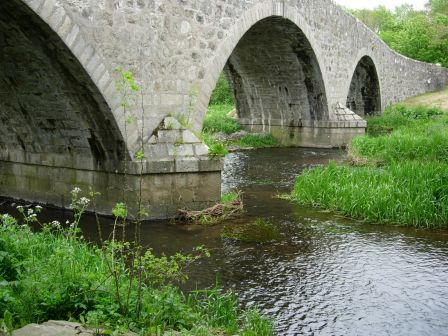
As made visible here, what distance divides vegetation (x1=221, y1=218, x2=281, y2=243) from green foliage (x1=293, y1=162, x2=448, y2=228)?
1509 millimetres

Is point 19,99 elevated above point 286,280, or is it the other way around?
point 19,99

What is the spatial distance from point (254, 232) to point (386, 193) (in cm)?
238

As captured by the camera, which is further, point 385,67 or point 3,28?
point 385,67

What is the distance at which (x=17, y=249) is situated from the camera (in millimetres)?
4516

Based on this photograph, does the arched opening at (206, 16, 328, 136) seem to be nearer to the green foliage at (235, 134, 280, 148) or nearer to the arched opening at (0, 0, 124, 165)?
the green foliage at (235, 134, 280, 148)

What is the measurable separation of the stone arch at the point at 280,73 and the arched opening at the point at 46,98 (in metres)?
6.05

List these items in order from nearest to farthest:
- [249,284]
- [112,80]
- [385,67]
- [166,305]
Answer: [166,305]
[249,284]
[112,80]
[385,67]

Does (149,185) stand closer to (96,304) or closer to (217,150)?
(217,150)

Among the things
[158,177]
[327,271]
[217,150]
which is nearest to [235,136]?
[217,150]

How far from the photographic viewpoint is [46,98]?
831cm

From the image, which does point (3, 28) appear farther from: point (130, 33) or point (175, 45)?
point (175, 45)

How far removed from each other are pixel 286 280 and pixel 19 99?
5.49 m

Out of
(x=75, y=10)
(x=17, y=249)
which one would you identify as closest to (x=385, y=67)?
(x=75, y=10)

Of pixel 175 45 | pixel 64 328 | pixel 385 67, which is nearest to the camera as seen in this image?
pixel 64 328
